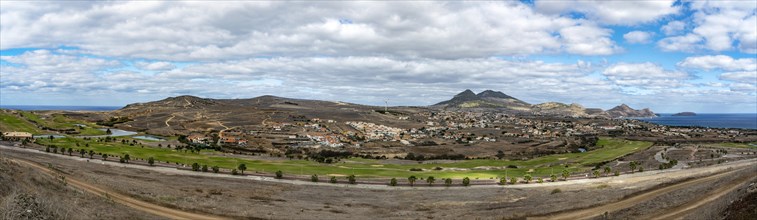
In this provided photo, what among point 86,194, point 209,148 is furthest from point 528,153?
point 86,194

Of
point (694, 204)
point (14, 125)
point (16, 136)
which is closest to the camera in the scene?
point (694, 204)

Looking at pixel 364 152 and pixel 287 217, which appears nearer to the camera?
pixel 287 217

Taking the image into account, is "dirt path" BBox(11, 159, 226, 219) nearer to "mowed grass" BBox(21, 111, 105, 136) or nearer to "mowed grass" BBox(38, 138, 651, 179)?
"mowed grass" BBox(38, 138, 651, 179)

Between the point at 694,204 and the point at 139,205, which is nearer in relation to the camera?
the point at 694,204

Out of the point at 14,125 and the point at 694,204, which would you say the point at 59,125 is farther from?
the point at 694,204

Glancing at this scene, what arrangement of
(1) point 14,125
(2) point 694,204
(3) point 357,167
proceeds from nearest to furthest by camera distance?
1. (2) point 694,204
2. (3) point 357,167
3. (1) point 14,125

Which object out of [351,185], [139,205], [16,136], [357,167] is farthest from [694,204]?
[16,136]

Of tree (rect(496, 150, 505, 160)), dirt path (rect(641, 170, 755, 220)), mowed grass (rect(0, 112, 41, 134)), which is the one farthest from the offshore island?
mowed grass (rect(0, 112, 41, 134))

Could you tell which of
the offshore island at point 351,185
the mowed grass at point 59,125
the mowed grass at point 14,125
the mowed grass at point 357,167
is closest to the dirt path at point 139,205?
the offshore island at point 351,185

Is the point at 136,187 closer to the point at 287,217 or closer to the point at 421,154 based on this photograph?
the point at 287,217
